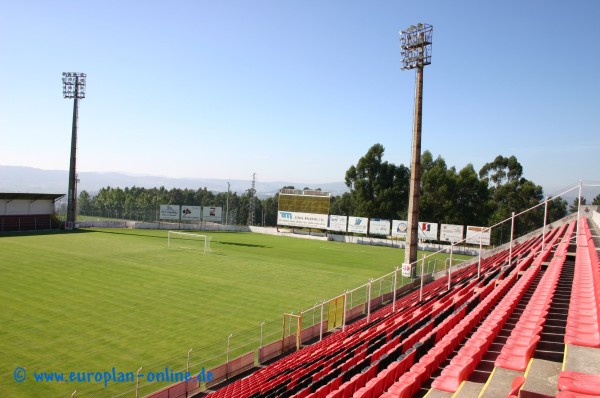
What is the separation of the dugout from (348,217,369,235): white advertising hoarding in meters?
36.4

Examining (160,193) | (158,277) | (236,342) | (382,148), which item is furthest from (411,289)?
(160,193)

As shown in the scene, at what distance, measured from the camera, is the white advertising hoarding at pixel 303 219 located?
59900 mm

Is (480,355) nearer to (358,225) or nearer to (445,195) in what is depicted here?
(358,225)

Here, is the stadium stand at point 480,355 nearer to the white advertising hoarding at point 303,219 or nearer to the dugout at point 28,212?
the white advertising hoarding at point 303,219

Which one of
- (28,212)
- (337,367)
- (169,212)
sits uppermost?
(169,212)

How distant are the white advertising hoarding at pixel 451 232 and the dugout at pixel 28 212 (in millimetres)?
46326

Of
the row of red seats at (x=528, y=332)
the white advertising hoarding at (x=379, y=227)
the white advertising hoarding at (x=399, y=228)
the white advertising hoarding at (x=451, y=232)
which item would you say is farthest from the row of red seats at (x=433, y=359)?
the white advertising hoarding at (x=379, y=227)

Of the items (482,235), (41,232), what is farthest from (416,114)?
(41,232)

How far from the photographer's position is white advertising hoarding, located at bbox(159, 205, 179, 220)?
63281 millimetres

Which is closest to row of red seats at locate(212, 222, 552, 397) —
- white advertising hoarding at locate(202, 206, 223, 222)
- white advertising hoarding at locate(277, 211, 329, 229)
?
white advertising hoarding at locate(277, 211, 329, 229)

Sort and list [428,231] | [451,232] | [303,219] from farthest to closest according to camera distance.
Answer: [303,219]
[428,231]
[451,232]

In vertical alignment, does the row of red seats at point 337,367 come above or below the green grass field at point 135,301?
above

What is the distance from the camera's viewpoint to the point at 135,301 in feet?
69.1

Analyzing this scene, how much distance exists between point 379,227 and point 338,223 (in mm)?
5653
